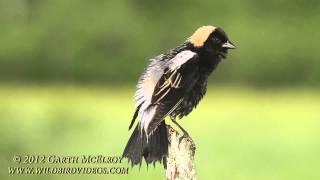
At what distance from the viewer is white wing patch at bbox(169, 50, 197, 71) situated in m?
2.46

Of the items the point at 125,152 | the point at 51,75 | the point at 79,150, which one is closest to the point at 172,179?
the point at 125,152

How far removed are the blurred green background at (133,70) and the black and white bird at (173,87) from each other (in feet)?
0.63

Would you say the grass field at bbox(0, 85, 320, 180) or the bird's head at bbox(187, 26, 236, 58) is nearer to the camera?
the bird's head at bbox(187, 26, 236, 58)

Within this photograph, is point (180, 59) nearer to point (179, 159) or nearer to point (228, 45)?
point (228, 45)

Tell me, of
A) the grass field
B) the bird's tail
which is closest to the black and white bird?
the bird's tail

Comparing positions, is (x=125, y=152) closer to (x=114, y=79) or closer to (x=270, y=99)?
(x=114, y=79)

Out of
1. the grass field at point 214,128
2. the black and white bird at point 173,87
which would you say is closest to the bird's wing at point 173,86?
the black and white bird at point 173,87

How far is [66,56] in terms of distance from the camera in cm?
278

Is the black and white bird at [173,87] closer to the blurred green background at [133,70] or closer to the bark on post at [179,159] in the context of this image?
the bark on post at [179,159]

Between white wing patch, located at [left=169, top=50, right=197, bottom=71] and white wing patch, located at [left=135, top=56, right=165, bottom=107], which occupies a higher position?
white wing patch, located at [left=169, top=50, right=197, bottom=71]

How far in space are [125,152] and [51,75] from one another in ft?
1.22

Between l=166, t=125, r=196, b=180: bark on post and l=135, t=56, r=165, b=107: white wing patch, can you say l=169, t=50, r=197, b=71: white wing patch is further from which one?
l=166, t=125, r=196, b=180: bark on post

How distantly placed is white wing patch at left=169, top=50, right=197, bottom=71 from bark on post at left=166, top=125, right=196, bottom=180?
0.16m

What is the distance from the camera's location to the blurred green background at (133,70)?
2.73 meters
